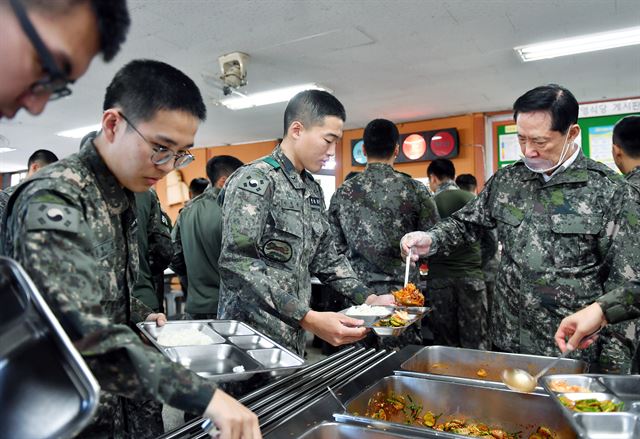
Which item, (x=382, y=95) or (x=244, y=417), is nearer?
(x=244, y=417)

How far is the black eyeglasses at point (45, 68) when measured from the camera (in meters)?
0.62

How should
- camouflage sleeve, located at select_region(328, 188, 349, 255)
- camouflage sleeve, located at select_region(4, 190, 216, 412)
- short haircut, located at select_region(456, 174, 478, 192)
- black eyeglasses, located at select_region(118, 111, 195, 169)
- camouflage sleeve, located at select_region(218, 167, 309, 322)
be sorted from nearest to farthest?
camouflage sleeve, located at select_region(4, 190, 216, 412)
black eyeglasses, located at select_region(118, 111, 195, 169)
camouflage sleeve, located at select_region(218, 167, 309, 322)
camouflage sleeve, located at select_region(328, 188, 349, 255)
short haircut, located at select_region(456, 174, 478, 192)

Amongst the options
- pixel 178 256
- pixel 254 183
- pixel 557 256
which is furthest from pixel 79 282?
pixel 178 256

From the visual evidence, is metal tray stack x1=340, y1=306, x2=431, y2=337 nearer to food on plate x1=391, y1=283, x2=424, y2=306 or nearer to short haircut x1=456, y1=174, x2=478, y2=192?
food on plate x1=391, y1=283, x2=424, y2=306

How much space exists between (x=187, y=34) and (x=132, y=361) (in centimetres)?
399

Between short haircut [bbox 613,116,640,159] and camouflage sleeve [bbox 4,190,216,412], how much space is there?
3191mm

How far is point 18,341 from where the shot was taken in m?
0.77

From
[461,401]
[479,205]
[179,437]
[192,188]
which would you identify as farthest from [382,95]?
[179,437]

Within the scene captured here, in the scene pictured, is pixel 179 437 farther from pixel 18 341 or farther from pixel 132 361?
pixel 18 341

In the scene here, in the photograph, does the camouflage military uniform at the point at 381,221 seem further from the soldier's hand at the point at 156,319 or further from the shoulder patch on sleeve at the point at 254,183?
the soldier's hand at the point at 156,319

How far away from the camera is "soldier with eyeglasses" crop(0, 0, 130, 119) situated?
2.04 ft

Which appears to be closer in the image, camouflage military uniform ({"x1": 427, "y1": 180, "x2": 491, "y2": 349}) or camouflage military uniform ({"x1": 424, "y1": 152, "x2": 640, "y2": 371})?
camouflage military uniform ({"x1": 424, "y1": 152, "x2": 640, "y2": 371})

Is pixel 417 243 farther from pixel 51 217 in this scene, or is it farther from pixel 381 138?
pixel 51 217

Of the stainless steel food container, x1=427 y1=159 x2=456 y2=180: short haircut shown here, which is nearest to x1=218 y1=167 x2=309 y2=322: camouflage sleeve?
the stainless steel food container
